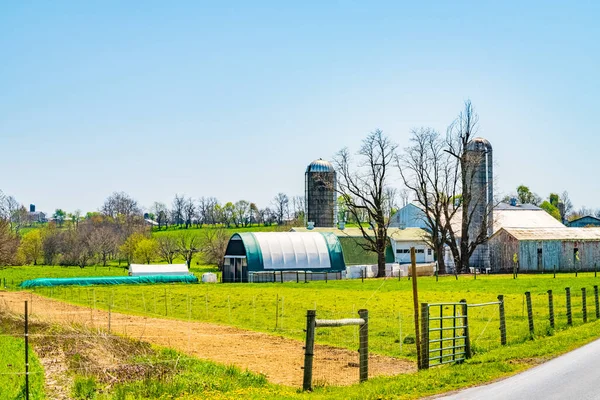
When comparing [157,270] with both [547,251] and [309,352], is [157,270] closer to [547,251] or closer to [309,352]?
[547,251]

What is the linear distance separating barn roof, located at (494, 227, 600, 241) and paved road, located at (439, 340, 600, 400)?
53.4 metres

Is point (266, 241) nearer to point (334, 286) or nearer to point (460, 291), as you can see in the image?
point (334, 286)

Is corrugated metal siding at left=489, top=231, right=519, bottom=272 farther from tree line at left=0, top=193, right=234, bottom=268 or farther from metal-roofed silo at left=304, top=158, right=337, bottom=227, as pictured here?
tree line at left=0, top=193, right=234, bottom=268

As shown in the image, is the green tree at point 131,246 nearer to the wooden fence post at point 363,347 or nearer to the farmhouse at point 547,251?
the farmhouse at point 547,251

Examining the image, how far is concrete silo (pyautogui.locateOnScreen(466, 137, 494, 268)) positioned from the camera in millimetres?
70512

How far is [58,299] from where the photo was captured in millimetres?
45875

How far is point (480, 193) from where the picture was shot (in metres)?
72.1

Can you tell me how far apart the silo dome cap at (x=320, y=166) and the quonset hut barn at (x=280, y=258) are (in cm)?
2087

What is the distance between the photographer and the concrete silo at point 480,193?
70512 mm

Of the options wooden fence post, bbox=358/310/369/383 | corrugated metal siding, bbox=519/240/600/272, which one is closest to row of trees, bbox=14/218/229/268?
corrugated metal siding, bbox=519/240/600/272

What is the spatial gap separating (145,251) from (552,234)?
55556 mm

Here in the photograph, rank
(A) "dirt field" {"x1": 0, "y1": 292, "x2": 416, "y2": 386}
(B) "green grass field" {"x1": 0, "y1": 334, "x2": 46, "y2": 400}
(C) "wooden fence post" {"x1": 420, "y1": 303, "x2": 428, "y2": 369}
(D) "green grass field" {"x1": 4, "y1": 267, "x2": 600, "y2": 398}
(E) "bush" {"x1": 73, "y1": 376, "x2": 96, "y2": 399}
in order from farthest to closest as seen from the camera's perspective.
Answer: (A) "dirt field" {"x1": 0, "y1": 292, "x2": 416, "y2": 386}, (C) "wooden fence post" {"x1": 420, "y1": 303, "x2": 428, "y2": 369}, (D) "green grass field" {"x1": 4, "y1": 267, "x2": 600, "y2": 398}, (B) "green grass field" {"x1": 0, "y1": 334, "x2": 46, "y2": 400}, (E) "bush" {"x1": 73, "y1": 376, "x2": 96, "y2": 399}

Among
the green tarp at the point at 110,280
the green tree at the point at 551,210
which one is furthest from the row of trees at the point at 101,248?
the green tree at the point at 551,210

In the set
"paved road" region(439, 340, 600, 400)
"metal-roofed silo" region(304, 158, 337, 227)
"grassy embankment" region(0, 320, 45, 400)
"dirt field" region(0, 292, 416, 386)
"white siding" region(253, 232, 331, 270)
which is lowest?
"dirt field" region(0, 292, 416, 386)
